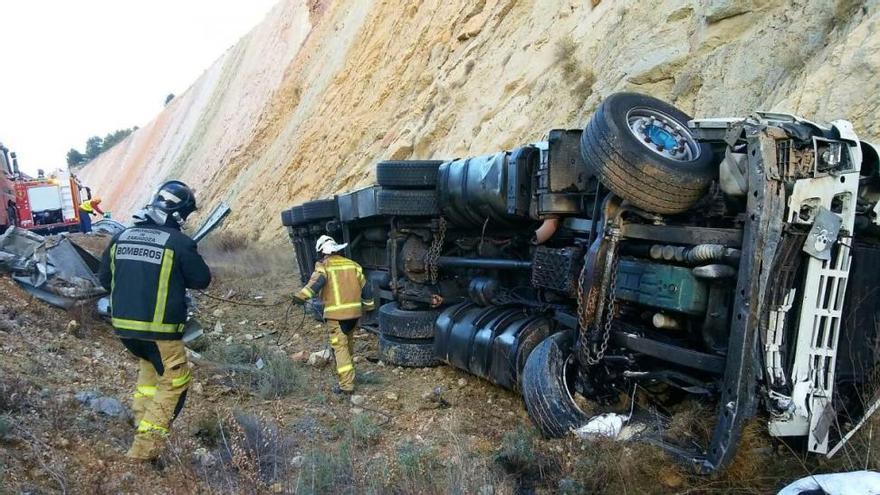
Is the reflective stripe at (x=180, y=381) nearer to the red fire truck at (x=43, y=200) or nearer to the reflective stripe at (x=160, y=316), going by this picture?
the reflective stripe at (x=160, y=316)

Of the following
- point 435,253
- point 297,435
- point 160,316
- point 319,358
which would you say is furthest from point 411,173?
point 160,316

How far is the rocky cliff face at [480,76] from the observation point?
715 centimetres

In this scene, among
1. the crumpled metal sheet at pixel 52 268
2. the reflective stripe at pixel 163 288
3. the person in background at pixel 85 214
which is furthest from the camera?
the person in background at pixel 85 214

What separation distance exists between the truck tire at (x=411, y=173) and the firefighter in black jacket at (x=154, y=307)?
2.50m

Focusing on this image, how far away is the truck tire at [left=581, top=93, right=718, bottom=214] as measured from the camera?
12.0 feet

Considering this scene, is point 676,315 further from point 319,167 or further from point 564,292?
point 319,167

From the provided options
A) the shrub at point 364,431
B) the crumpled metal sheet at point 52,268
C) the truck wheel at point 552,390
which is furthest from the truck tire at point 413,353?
the crumpled metal sheet at point 52,268

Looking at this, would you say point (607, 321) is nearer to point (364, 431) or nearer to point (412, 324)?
point (364, 431)

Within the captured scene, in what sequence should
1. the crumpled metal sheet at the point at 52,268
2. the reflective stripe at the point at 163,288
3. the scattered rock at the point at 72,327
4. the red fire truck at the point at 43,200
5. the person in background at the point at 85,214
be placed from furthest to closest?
the red fire truck at the point at 43,200 → the person in background at the point at 85,214 → the crumpled metal sheet at the point at 52,268 → the scattered rock at the point at 72,327 → the reflective stripe at the point at 163,288

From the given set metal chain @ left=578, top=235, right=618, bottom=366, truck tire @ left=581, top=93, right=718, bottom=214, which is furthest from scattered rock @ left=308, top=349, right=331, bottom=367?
truck tire @ left=581, top=93, right=718, bottom=214

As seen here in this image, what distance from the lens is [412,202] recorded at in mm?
6633

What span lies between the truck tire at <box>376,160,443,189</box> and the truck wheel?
263 cm

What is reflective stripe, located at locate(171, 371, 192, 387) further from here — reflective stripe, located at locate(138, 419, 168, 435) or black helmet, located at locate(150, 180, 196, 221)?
black helmet, located at locate(150, 180, 196, 221)

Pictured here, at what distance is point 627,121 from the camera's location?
3930 millimetres
